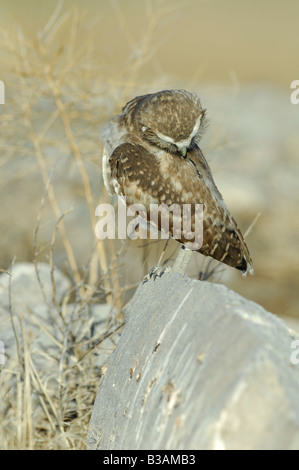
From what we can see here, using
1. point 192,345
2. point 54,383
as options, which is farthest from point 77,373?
point 192,345

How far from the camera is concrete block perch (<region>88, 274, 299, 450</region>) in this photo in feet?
6.01

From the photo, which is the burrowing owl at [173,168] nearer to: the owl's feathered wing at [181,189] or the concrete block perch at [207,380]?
the owl's feathered wing at [181,189]

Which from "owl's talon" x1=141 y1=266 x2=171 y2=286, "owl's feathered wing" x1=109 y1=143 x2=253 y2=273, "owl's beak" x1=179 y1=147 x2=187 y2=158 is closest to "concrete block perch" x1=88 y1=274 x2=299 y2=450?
"owl's talon" x1=141 y1=266 x2=171 y2=286

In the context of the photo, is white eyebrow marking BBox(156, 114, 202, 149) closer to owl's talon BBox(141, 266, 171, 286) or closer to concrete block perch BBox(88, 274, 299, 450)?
owl's talon BBox(141, 266, 171, 286)

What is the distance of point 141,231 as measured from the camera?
192 inches

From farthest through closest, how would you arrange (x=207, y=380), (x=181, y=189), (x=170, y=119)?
(x=181, y=189) < (x=170, y=119) < (x=207, y=380)

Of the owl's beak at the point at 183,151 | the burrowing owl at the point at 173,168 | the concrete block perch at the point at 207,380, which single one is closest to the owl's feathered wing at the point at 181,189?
the burrowing owl at the point at 173,168

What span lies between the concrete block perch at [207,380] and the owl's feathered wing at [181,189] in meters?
0.95

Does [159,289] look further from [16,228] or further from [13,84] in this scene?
[16,228]

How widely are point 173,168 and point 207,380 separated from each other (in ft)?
6.72

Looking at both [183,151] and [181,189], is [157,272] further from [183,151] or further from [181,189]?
[183,151]

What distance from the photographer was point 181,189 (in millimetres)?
3824

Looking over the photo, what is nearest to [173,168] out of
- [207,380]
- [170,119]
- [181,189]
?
[181,189]

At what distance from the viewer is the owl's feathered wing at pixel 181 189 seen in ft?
12.5
